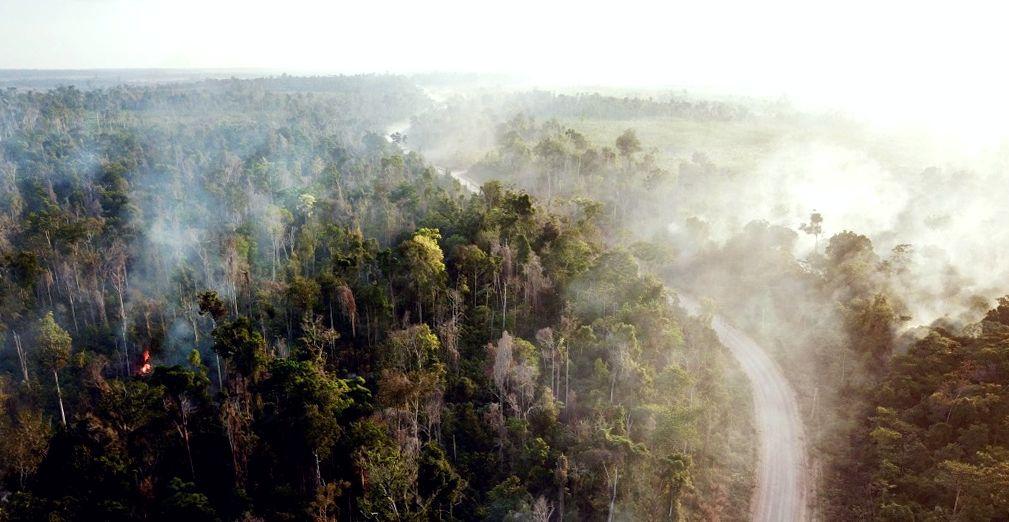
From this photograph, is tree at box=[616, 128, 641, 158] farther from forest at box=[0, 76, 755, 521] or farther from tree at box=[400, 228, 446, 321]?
tree at box=[400, 228, 446, 321]

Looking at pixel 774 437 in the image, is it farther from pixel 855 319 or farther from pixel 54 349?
pixel 54 349

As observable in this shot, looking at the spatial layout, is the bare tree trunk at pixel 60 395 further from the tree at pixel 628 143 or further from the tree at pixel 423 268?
the tree at pixel 628 143

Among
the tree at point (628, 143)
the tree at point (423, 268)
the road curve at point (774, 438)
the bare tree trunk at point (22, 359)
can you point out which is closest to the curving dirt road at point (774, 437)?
the road curve at point (774, 438)

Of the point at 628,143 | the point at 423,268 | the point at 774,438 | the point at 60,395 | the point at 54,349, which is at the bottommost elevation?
the point at 774,438

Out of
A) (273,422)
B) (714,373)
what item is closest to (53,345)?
(273,422)

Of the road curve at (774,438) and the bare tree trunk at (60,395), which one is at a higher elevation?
the bare tree trunk at (60,395)

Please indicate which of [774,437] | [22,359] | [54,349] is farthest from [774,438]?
[22,359]
